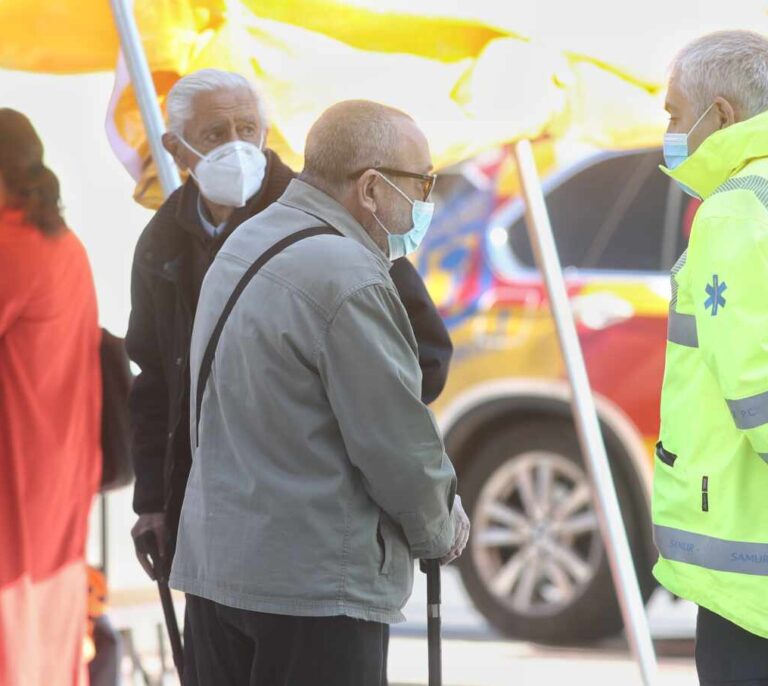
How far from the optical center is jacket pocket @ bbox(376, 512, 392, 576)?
255 cm

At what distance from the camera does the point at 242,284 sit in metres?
2.58

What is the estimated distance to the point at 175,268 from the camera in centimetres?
334

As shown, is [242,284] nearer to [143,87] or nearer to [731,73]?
[731,73]

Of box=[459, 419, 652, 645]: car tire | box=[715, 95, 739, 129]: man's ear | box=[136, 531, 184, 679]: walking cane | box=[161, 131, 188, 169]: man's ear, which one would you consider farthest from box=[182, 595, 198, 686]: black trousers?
box=[459, 419, 652, 645]: car tire

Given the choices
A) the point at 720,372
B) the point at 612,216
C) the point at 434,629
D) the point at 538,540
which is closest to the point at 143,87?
the point at 434,629

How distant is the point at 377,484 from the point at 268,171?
110cm

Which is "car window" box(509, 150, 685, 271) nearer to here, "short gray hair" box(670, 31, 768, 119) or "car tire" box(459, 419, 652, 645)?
"car tire" box(459, 419, 652, 645)

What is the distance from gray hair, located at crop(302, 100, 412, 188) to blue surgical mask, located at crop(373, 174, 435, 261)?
2.9 inches

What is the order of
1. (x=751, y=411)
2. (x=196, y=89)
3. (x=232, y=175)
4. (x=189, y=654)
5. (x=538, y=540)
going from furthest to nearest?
(x=538, y=540) → (x=196, y=89) → (x=232, y=175) → (x=189, y=654) → (x=751, y=411)

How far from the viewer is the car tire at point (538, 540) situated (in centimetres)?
621

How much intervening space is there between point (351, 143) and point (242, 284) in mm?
294

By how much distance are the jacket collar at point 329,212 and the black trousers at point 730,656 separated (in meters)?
0.79

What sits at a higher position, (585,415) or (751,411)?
(751,411)

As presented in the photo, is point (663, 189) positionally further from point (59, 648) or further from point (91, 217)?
point (59, 648)
